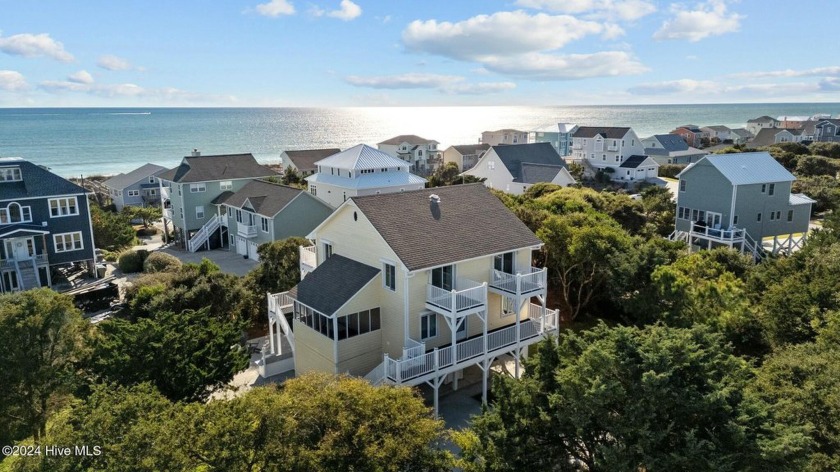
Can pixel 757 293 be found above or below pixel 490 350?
above

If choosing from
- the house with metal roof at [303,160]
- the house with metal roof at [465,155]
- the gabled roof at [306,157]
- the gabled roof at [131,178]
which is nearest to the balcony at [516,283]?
the house with metal roof at [303,160]

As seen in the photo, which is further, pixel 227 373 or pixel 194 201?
pixel 194 201

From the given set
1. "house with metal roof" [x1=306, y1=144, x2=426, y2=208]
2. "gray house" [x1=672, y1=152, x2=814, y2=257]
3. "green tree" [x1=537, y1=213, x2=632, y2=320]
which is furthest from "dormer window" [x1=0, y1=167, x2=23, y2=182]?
"gray house" [x1=672, y1=152, x2=814, y2=257]

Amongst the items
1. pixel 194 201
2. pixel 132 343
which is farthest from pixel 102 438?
pixel 194 201

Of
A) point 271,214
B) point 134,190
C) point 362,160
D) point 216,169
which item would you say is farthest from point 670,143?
point 134,190

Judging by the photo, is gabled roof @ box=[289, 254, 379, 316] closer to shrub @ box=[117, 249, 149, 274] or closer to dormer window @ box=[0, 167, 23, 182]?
shrub @ box=[117, 249, 149, 274]

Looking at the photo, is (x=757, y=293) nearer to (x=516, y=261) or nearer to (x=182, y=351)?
(x=516, y=261)

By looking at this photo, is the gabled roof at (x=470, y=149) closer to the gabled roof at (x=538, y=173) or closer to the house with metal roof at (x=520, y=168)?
the house with metal roof at (x=520, y=168)
